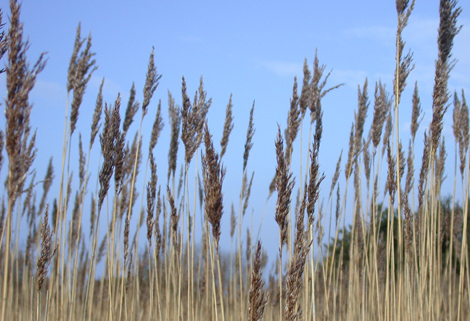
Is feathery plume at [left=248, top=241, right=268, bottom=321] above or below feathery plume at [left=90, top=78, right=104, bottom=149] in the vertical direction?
below

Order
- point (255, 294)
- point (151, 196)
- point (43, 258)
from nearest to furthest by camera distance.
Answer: point (255, 294)
point (43, 258)
point (151, 196)

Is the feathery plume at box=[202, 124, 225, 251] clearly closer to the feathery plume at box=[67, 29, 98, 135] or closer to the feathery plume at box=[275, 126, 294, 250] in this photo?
the feathery plume at box=[275, 126, 294, 250]

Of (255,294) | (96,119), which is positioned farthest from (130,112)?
(255,294)

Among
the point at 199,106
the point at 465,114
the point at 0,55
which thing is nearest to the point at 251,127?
the point at 199,106

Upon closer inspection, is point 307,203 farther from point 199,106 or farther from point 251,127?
point 251,127

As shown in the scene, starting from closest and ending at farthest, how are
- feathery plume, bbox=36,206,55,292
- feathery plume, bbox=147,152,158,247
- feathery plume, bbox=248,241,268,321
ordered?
feathery plume, bbox=248,241,268,321 → feathery plume, bbox=36,206,55,292 → feathery plume, bbox=147,152,158,247

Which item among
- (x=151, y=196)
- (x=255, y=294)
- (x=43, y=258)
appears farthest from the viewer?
(x=151, y=196)

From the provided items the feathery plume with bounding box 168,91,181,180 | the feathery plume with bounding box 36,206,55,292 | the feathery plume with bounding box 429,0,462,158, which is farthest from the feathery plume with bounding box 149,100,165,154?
the feathery plume with bounding box 429,0,462,158

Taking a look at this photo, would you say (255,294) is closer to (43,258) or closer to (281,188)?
(281,188)

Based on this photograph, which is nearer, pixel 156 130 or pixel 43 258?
pixel 43 258

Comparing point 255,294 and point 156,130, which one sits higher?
point 156,130

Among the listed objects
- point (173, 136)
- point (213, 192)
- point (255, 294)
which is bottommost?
point (255, 294)

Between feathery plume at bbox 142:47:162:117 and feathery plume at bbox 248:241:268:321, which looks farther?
feathery plume at bbox 142:47:162:117

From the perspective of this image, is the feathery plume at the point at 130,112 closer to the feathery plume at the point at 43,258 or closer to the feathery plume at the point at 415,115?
the feathery plume at the point at 43,258
